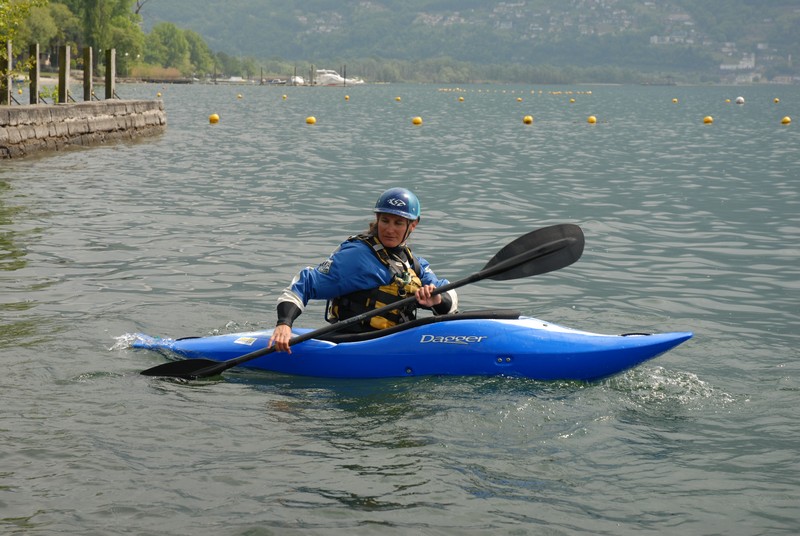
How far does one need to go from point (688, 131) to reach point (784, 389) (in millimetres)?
33638

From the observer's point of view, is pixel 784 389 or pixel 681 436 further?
pixel 784 389

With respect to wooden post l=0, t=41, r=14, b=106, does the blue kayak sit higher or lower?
lower

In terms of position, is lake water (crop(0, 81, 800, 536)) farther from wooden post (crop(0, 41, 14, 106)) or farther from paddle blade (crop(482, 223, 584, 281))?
wooden post (crop(0, 41, 14, 106))

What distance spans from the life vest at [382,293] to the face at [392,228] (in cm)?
8

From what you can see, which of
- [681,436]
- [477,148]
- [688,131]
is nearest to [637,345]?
[681,436]

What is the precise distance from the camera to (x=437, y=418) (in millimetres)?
6379

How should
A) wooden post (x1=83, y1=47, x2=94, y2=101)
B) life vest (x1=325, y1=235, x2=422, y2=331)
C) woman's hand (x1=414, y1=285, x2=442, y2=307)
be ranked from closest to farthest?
woman's hand (x1=414, y1=285, x2=442, y2=307)
life vest (x1=325, y1=235, x2=422, y2=331)
wooden post (x1=83, y1=47, x2=94, y2=101)

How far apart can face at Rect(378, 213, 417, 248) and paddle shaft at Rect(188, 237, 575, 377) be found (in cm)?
43

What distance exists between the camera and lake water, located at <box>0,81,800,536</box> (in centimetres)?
511

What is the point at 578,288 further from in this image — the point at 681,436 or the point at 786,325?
the point at 681,436

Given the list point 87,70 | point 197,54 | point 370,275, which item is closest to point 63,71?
point 87,70

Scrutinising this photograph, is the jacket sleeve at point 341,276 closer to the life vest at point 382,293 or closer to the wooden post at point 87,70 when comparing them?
the life vest at point 382,293

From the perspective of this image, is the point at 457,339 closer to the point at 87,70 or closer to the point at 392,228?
the point at 392,228

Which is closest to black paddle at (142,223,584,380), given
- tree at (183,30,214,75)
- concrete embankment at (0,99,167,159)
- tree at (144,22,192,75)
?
concrete embankment at (0,99,167,159)
